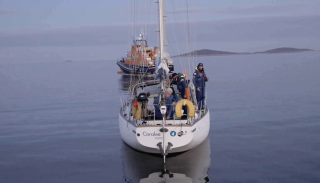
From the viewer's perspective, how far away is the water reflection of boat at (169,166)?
1063 centimetres

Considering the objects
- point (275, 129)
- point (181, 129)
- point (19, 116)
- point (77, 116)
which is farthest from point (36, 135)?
point (275, 129)

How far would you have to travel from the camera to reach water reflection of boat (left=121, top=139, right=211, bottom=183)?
10628mm

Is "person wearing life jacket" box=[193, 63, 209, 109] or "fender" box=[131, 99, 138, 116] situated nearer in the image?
"fender" box=[131, 99, 138, 116]

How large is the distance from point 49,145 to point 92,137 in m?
1.78

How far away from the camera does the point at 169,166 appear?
455 inches

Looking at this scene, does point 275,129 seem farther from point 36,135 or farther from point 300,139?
point 36,135

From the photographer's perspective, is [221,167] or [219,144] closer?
[221,167]

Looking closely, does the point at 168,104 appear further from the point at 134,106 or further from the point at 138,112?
the point at 134,106

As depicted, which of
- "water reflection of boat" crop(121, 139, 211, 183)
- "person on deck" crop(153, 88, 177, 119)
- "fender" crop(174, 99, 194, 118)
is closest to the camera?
"water reflection of boat" crop(121, 139, 211, 183)

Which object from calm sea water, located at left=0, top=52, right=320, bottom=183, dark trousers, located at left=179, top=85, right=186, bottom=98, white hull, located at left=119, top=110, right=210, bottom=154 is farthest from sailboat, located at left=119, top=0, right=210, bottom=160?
calm sea water, located at left=0, top=52, right=320, bottom=183

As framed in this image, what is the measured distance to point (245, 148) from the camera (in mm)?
13336

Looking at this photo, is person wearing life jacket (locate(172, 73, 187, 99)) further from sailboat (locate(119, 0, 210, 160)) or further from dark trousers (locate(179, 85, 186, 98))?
sailboat (locate(119, 0, 210, 160))

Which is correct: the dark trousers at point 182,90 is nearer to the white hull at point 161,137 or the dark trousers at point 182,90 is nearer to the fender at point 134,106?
the fender at point 134,106

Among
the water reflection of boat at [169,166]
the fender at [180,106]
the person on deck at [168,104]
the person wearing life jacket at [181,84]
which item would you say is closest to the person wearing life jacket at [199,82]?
the person wearing life jacket at [181,84]
